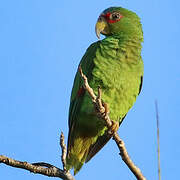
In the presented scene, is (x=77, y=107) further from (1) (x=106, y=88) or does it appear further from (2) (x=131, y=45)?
(2) (x=131, y=45)

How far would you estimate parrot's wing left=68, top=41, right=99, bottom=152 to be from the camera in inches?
193

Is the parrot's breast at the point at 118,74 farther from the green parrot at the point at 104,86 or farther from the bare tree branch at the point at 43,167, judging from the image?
the bare tree branch at the point at 43,167

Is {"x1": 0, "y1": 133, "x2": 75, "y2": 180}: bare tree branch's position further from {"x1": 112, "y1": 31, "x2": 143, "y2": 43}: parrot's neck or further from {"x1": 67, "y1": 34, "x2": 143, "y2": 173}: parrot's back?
{"x1": 112, "y1": 31, "x2": 143, "y2": 43}: parrot's neck

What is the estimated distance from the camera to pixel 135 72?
16.5ft

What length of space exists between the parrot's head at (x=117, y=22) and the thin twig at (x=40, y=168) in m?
2.40

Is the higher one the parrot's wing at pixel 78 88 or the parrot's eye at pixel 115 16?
the parrot's eye at pixel 115 16

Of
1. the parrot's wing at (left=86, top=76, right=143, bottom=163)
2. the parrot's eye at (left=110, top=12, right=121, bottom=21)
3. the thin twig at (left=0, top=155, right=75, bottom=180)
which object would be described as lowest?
the thin twig at (left=0, top=155, right=75, bottom=180)

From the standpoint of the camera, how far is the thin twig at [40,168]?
3754 mm

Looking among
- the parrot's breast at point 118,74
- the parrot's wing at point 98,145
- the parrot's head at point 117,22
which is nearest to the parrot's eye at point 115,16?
the parrot's head at point 117,22

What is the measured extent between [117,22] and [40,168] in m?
2.77

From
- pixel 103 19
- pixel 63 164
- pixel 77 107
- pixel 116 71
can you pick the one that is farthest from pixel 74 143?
pixel 103 19

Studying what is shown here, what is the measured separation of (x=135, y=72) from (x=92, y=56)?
0.67 m

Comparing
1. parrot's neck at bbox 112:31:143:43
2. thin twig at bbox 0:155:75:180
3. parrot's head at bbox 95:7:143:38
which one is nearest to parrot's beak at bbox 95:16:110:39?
parrot's head at bbox 95:7:143:38

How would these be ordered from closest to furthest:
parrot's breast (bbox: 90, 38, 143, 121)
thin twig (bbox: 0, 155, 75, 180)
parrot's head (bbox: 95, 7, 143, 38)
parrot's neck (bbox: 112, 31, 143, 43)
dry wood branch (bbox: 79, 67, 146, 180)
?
dry wood branch (bbox: 79, 67, 146, 180)
thin twig (bbox: 0, 155, 75, 180)
parrot's breast (bbox: 90, 38, 143, 121)
parrot's neck (bbox: 112, 31, 143, 43)
parrot's head (bbox: 95, 7, 143, 38)
